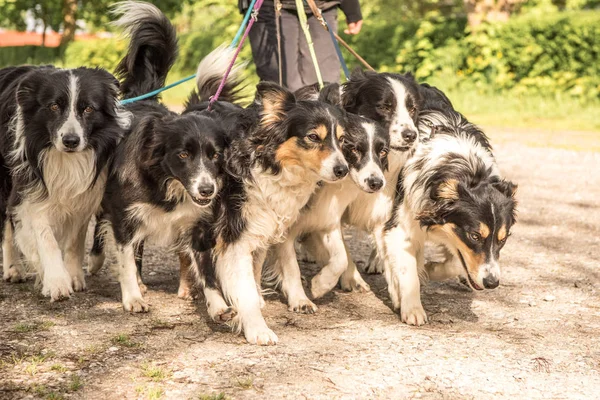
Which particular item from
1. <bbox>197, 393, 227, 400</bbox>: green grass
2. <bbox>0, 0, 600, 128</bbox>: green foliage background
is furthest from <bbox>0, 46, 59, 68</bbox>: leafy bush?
<bbox>197, 393, 227, 400</bbox>: green grass

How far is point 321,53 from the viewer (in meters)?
6.55

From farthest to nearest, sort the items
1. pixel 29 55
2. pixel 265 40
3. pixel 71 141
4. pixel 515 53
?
pixel 29 55
pixel 515 53
pixel 265 40
pixel 71 141

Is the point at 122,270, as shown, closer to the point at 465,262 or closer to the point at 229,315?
the point at 229,315

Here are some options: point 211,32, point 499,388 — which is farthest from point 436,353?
point 211,32

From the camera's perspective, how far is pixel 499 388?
11.9 ft

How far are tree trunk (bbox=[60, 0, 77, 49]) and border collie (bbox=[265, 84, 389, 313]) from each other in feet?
89.8

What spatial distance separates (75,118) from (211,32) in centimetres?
2428

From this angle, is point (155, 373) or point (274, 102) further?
point (274, 102)

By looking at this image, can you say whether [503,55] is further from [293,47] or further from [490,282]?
[490,282]

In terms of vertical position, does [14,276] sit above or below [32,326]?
below

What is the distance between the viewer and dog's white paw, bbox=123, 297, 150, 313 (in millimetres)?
4785

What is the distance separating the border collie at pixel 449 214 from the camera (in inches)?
174

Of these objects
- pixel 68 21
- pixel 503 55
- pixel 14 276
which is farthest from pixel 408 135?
pixel 68 21

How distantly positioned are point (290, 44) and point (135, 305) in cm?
279
